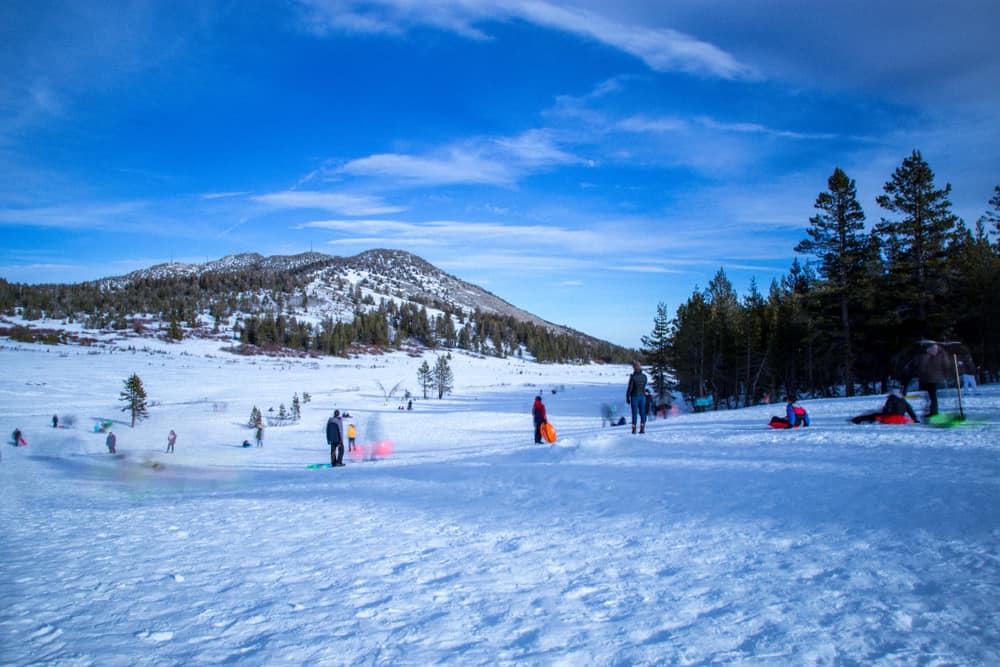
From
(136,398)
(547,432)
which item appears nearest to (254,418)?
(136,398)

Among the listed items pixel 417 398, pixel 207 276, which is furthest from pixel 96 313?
pixel 417 398

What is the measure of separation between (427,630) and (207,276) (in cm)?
16853

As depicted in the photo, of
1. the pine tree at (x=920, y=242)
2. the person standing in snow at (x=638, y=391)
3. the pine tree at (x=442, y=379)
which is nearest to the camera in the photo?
the person standing in snow at (x=638, y=391)

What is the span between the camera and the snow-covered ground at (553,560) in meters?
3.34

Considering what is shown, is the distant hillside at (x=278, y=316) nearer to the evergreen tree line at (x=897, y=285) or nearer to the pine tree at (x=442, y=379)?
the pine tree at (x=442, y=379)

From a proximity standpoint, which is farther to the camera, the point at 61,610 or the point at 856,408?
the point at 856,408

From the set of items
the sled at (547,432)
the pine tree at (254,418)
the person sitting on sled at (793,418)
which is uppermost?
the person sitting on sled at (793,418)

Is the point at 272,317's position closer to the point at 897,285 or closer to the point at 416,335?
the point at 416,335

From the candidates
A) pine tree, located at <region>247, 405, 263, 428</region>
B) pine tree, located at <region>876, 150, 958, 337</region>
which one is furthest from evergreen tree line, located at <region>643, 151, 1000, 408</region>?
pine tree, located at <region>247, 405, 263, 428</region>

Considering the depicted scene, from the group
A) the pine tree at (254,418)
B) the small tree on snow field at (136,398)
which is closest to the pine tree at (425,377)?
the pine tree at (254,418)

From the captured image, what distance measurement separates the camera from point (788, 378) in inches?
1711

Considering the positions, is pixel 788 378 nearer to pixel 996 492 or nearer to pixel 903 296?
pixel 903 296

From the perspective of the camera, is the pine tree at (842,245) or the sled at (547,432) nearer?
the sled at (547,432)

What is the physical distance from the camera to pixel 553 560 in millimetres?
4930
